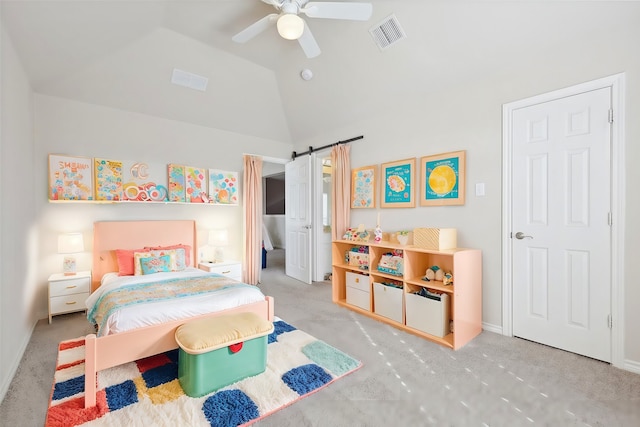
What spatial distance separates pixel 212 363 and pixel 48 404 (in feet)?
3.31

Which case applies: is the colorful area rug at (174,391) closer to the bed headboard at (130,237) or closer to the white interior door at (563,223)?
the bed headboard at (130,237)

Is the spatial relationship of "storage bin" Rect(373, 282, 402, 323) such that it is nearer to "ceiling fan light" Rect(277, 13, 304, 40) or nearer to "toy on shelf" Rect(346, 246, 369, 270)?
"toy on shelf" Rect(346, 246, 369, 270)

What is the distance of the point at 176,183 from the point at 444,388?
3.98 m

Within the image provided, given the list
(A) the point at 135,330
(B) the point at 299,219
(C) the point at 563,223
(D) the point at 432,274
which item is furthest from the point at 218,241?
(C) the point at 563,223

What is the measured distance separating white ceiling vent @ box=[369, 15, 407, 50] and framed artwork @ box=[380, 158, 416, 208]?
4.26 feet

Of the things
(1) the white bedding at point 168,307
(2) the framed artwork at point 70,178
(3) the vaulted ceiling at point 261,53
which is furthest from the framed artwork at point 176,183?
(1) the white bedding at point 168,307

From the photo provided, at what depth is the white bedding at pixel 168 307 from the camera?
1.96 m

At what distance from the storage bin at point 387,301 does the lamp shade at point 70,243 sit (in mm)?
3428

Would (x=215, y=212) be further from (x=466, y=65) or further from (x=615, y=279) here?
(x=615, y=279)

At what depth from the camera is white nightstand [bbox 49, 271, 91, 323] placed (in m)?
3.07

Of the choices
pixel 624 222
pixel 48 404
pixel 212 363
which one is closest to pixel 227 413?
pixel 212 363

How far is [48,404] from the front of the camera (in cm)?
175

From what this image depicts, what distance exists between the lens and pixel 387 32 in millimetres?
2910

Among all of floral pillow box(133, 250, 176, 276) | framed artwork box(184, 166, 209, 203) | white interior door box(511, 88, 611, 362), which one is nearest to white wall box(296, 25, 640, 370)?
white interior door box(511, 88, 611, 362)
